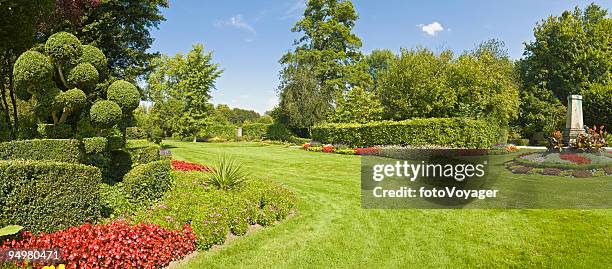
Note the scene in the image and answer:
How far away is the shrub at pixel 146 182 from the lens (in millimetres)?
7785

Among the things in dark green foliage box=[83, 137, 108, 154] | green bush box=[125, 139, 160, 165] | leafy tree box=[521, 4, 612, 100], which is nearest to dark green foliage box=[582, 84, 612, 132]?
leafy tree box=[521, 4, 612, 100]

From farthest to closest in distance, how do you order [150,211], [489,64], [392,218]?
[489,64]
[392,218]
[150,211]

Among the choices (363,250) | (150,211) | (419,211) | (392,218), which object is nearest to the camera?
(363,250)

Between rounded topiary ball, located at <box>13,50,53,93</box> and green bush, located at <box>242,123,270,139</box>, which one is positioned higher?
rounded topiary ball, located at <box>13,50,53,93</box>

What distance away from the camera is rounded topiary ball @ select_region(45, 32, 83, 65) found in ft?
28.6

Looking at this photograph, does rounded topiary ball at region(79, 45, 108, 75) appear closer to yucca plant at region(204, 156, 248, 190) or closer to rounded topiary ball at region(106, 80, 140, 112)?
rounded topiary ball at region(106, 80, 140, 112)

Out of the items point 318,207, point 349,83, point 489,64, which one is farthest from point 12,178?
point 349,83

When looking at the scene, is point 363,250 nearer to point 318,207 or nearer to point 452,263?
point 452,263

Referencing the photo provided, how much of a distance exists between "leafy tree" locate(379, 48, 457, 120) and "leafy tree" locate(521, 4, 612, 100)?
13.5m

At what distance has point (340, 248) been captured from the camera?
661 cm

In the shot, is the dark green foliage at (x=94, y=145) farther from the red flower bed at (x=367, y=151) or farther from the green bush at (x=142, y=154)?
the red flower bed at (x=367, y=151)

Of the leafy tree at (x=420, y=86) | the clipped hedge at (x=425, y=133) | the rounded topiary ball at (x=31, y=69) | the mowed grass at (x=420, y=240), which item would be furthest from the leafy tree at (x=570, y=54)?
the rounded topiary ball at (x=31, y=69)

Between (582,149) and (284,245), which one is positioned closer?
(284,245)

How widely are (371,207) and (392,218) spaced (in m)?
0.94
